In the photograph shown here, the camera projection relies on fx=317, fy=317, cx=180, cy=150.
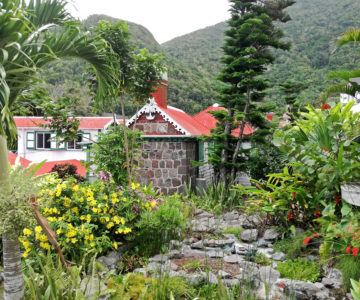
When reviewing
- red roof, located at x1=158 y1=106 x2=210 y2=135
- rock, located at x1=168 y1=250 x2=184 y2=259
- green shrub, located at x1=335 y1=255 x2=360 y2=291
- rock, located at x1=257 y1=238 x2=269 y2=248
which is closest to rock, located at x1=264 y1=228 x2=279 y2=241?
rock, located at x1=257 y1=238 x2=269 y2=248

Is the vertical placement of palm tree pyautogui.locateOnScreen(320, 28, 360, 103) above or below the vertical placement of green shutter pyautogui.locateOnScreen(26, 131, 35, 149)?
above

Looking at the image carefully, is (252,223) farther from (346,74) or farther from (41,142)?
(41,142)

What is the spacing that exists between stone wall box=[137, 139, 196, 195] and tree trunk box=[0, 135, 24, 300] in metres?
8.43

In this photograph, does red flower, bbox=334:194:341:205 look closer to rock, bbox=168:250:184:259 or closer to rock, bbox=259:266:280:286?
rock, bbox=259:266:280:286

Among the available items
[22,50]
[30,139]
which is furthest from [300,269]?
[30,139]

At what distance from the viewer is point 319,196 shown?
Answer: 5.04 meters

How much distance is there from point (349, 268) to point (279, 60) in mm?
31920

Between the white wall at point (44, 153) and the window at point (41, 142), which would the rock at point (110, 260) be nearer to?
the white wall at point (44, 153)

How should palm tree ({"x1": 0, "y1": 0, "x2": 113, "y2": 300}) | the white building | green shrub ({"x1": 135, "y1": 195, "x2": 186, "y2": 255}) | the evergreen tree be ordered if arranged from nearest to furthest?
palm tree ({"x1": 0, "y1": 0, "x2": 113, "y2": 300}) < green shrub ({"x1": 135, "y1": 195, "x2": 186, "y2": 255}) < the evergreen tree < the white building

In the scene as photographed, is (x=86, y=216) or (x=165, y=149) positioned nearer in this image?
(x=86, y=216)

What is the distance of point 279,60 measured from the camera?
32.8 meters

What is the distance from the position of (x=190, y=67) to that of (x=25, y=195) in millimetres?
39322

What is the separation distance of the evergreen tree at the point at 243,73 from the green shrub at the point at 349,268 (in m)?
6.07

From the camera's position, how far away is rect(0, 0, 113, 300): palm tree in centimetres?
237
